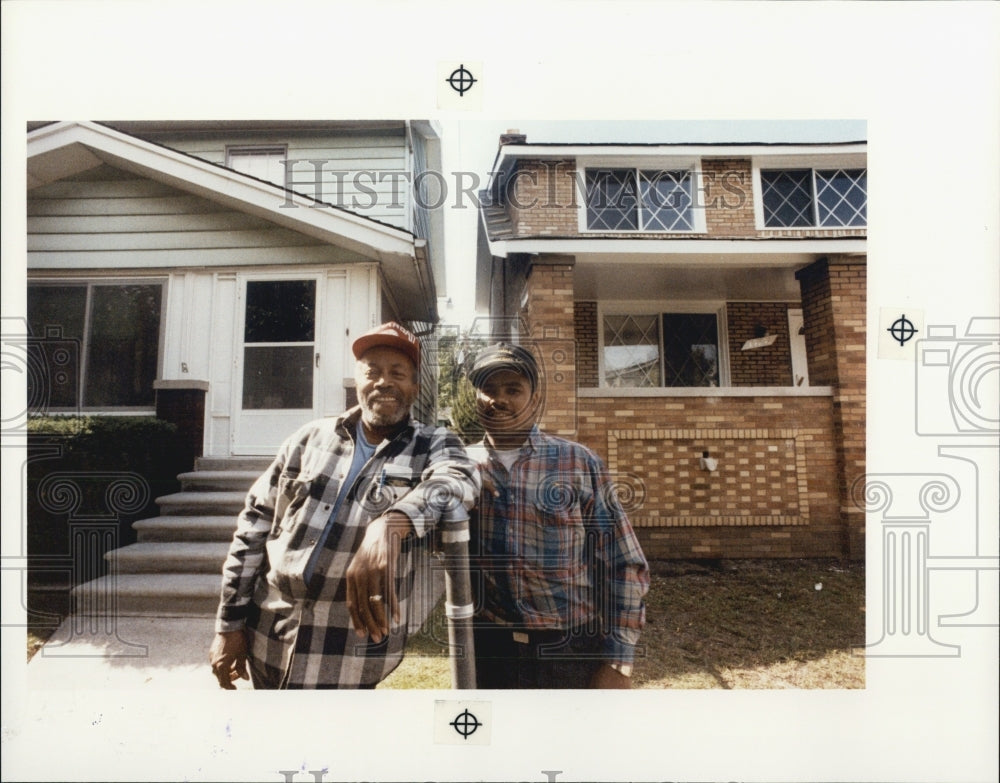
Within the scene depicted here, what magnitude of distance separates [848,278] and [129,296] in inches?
121

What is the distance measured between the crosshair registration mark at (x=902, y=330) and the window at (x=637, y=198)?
3.26 feet

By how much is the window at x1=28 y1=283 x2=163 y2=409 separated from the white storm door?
0.37 m

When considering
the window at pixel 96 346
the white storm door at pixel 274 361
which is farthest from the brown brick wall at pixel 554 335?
the window at pixel 96 346

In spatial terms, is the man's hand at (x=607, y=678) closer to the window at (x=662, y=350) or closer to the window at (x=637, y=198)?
the window at (x=662, y=350)

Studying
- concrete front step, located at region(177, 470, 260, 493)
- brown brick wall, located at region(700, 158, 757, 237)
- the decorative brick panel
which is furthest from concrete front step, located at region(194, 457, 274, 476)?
brown brick wall, located at region(700, 158, 757, 237)

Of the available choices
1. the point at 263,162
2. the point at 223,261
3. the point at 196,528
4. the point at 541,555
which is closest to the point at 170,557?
the point at 196,528

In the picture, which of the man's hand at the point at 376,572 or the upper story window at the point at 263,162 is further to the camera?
the upper story window at the point at 263,162

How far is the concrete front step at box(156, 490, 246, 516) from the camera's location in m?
2.37

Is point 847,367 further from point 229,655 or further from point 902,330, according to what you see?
point 229,655

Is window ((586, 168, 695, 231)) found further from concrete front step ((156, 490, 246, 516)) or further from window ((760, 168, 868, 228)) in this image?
concrete front step ((156, 490, 246, 516))

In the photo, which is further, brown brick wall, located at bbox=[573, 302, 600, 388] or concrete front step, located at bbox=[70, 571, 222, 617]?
brown brick wall, located at bbox=[573, 302, 600, 388]

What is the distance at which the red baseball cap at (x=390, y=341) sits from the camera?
235 cm

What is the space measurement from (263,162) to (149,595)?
1858 millimetres

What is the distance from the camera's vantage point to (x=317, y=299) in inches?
96.8
